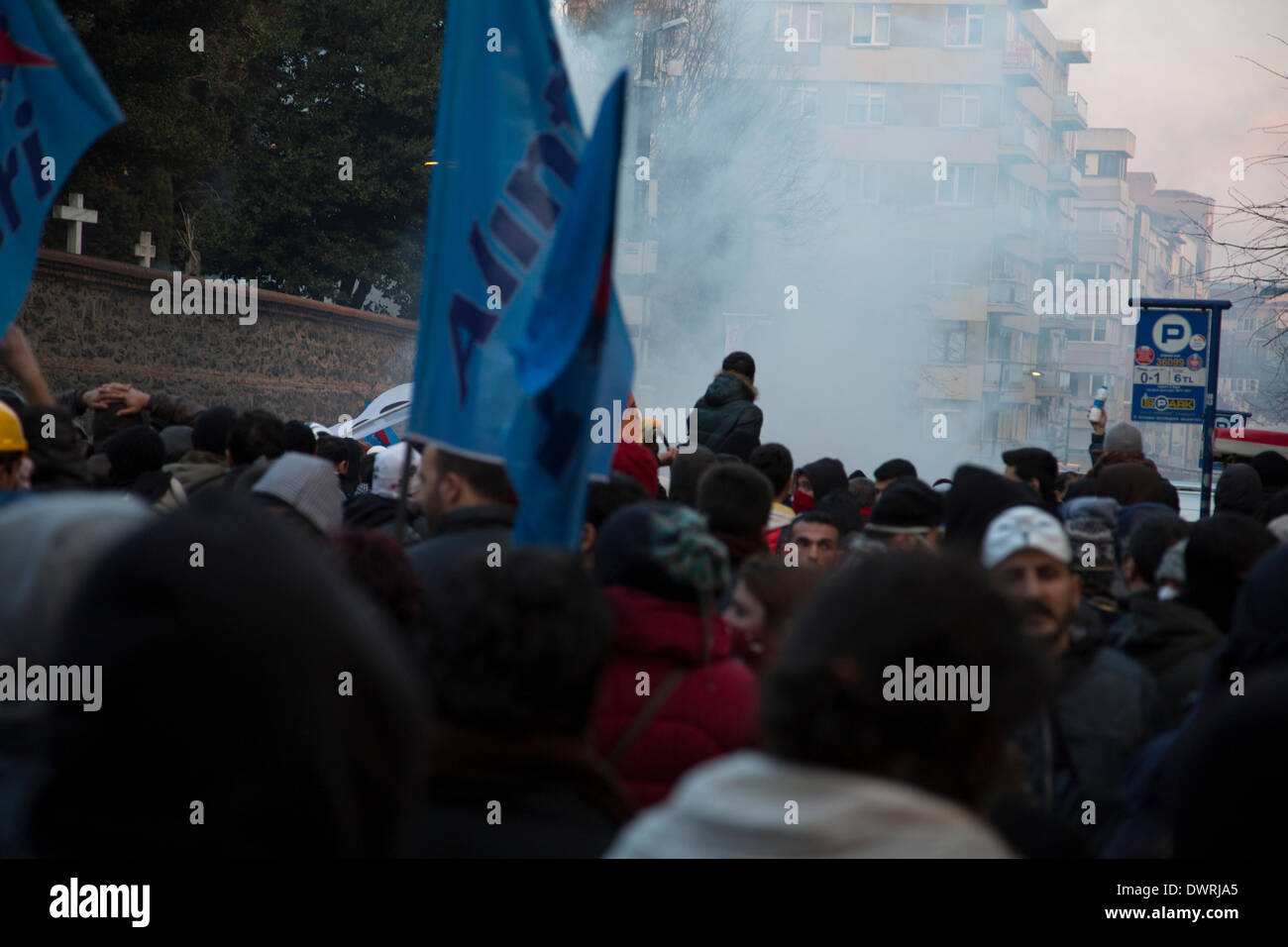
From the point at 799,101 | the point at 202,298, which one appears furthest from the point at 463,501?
the point at 799,101

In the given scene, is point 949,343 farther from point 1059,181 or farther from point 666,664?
point 666,664

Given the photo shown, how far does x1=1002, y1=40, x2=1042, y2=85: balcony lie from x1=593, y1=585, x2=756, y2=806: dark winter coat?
105 ft

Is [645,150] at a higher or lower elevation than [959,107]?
lower

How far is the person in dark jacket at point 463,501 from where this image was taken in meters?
3.79

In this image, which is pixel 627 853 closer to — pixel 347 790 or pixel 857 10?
pixel 347 790

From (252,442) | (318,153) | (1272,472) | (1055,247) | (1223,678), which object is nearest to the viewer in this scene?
(1223,678)

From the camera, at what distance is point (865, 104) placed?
33125 millimetres

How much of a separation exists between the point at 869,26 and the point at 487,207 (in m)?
33.0

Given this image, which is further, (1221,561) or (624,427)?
(624,427)

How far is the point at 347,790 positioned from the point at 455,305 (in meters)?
2.84

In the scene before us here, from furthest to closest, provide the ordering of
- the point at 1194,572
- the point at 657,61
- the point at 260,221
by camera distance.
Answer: the point at 657,61
the point at 260,221
the point at 1194,572

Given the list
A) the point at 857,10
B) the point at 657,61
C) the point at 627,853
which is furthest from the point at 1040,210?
the point at 627,853

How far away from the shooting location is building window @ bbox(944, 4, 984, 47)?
31547mm

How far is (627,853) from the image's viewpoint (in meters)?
1.46
